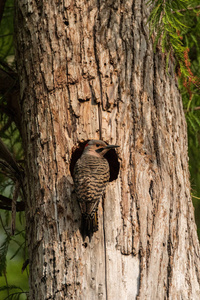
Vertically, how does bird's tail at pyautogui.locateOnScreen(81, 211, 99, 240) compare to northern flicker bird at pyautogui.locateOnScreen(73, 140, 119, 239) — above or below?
below

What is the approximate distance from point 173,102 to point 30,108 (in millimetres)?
1382

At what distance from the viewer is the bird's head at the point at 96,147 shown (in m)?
3.72

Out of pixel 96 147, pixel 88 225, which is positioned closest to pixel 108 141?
pixel 96 147

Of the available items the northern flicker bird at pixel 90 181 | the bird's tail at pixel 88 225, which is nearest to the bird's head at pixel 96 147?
the northern flicker bird at pixel 90 181

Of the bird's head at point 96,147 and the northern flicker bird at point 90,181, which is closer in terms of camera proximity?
the northern flicker bird at point 90,181

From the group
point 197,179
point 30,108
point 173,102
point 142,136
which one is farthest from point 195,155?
point 30,108

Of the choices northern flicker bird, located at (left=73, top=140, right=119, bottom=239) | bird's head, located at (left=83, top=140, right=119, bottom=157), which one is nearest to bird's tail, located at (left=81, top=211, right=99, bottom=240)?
northern flicker bird, located at (left=73, top=140, right=119, bottom=239)

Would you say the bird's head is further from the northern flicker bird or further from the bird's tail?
the bird's tail

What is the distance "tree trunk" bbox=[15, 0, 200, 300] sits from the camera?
3.29 meters

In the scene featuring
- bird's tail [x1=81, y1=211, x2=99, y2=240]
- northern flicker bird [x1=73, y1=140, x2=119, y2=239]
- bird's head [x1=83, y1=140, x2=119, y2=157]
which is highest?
bird's head [x1=83, y1=140, x2=119, y2=157]

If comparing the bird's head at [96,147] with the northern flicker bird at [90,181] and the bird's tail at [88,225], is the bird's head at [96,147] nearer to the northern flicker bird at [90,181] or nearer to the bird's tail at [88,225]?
the northern flicker bird at [90,181]

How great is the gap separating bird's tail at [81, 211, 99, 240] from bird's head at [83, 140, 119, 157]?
0.68m

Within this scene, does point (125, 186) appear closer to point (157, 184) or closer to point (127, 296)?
point (157, 184)

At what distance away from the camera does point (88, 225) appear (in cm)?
328
